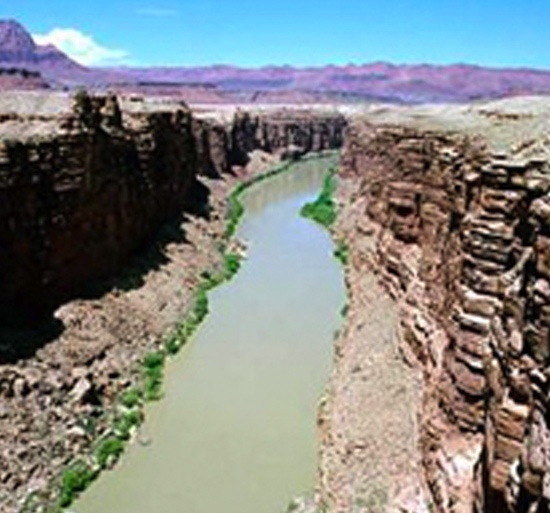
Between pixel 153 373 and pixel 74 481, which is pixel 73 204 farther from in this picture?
pixel 74 481

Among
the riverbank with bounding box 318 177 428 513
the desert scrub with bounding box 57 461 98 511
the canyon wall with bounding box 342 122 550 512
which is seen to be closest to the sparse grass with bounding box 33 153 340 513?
the desert scrub with bounding box 57 461 98 511

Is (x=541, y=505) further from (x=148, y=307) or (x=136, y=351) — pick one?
(x=148, y=307)

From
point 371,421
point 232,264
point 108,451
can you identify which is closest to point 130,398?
point 108,451

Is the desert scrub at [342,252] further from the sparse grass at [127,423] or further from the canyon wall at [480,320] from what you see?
the sparse grass at [127,423]

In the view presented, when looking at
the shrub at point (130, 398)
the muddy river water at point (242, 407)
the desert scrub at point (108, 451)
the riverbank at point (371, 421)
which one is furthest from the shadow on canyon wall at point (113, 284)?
the riverbank at point (371, 421)

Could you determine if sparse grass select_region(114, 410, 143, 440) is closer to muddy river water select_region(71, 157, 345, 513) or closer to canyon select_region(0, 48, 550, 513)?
muddy river water select_region(71, 157, 345, 513)

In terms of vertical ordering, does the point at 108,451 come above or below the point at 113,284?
below

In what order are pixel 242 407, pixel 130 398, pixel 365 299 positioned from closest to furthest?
pixel 130 398, pixel 242 407, pixel 365 299
